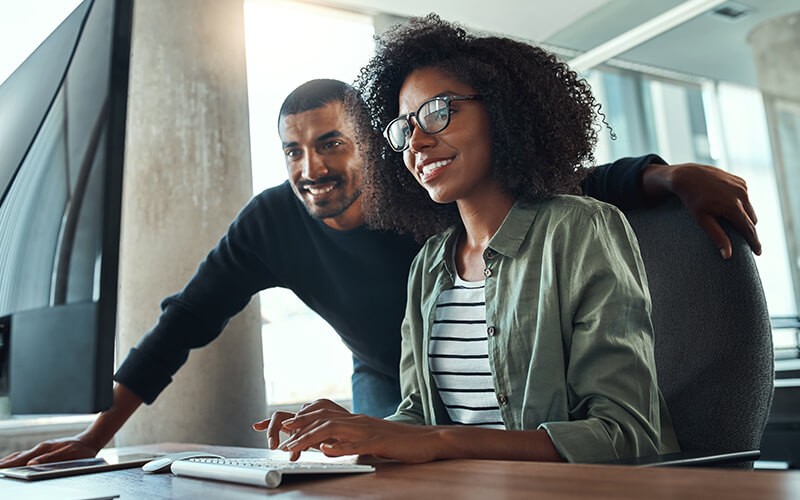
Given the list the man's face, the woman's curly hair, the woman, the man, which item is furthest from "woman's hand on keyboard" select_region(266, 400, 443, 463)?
the man's face

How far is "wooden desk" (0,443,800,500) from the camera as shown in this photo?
0.56m

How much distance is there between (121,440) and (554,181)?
1.68 metres

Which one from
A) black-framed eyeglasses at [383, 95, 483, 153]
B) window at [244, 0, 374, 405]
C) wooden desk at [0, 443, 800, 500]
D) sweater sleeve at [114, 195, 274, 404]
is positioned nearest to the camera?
wooden desk at [0, 443, 800, 500]

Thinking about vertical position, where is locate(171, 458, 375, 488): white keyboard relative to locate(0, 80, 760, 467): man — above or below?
below

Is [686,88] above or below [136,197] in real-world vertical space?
above

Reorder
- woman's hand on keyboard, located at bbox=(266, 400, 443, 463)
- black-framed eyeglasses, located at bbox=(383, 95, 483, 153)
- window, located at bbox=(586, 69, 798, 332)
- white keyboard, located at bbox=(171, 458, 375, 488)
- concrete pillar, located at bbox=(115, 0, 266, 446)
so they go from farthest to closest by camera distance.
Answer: window, located at bbox=(586, 69, 798, 332), concrete pillar, located at bbox=(115, 0, 266, 446), black-framed eyeglasses, located at bbox=(383, 95, 483, 153), woman's hand on keyboard, located at bbox=(266, 400, 443, 463), white keyboard, located at bbox=(171, 458, 375, 488)

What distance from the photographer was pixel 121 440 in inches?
95.0

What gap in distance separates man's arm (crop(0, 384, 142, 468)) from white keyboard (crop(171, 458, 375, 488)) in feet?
1.67

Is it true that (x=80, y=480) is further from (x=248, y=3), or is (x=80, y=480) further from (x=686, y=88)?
(x=686, y=88)

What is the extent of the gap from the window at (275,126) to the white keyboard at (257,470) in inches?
87.9

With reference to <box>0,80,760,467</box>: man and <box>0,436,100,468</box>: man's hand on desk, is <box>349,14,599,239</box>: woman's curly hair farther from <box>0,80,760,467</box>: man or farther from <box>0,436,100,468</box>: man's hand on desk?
<box>0,436,100,468</box>: man's hand on desk

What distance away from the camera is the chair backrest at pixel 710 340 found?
46.9 inches

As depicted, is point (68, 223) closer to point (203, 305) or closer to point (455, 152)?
point (455, 152)

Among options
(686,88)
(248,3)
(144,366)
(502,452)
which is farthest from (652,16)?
(502,452)
